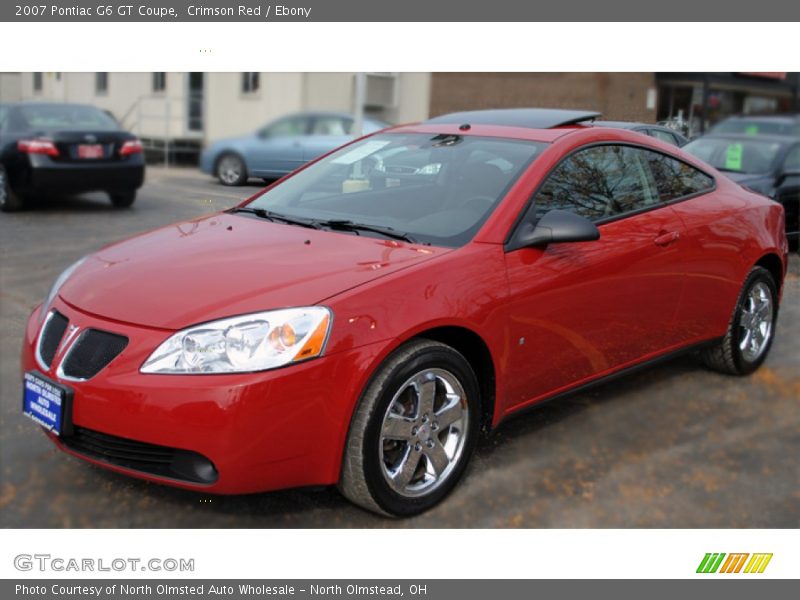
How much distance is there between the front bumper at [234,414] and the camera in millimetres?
2789

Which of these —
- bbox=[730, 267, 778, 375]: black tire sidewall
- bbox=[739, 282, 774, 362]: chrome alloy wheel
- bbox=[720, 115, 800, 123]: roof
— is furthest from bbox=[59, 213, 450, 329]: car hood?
bbox=[720, 115, 800, 123]: roof

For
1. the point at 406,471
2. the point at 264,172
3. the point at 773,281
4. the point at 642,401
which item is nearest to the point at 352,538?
the point at 406,471

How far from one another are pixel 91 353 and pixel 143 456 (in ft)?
1.35

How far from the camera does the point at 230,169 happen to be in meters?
3.76

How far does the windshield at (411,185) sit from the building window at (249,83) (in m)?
0.63

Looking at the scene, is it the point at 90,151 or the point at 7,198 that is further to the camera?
the point at 7,198

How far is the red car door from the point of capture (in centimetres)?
364

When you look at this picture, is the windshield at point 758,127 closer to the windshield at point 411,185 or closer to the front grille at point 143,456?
the windshield at point 411,185

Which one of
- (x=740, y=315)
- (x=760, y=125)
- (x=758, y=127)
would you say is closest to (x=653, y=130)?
(x=740, y=315)

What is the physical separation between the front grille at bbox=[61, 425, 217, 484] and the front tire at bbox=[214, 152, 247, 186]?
51.1 inches

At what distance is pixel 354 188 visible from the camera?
4.11 metres

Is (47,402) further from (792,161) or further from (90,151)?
(792,161)

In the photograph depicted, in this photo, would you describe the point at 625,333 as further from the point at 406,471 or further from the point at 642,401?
the point at 406,471

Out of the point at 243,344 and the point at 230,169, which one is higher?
the point at 230,169
